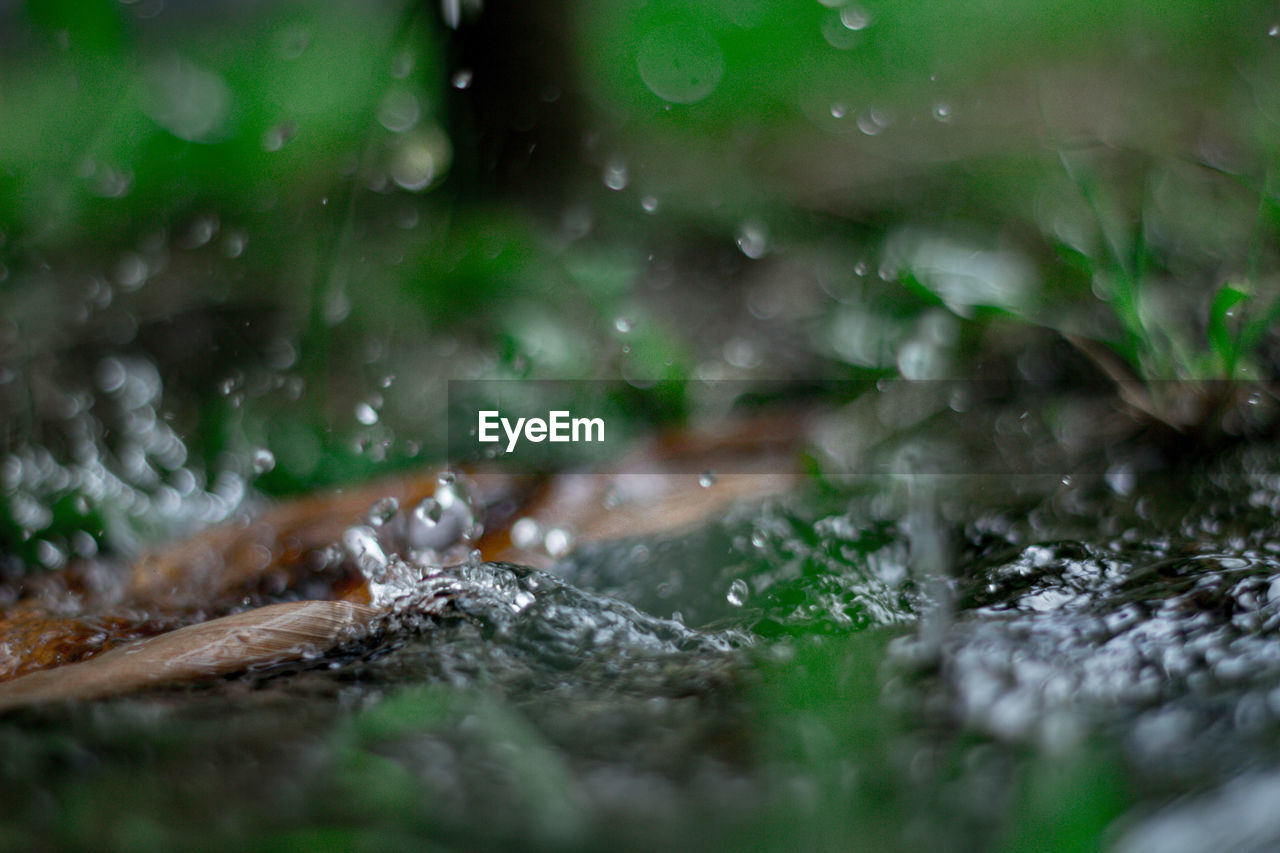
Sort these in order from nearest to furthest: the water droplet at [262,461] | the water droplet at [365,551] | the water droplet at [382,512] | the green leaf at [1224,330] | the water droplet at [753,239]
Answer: the green leaf at [1224,330], the water droplet at [365,551], the water droplet at [382,512], the water droplet at [262,461], the water droplet at [753,239]

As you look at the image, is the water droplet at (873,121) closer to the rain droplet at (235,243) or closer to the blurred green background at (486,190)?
the blurred green background at (486,190)

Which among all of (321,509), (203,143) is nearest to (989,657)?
(321,509)

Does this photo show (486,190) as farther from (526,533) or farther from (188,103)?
(526,533)

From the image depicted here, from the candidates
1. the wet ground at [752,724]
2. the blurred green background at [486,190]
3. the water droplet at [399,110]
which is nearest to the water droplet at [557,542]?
the wet ground at [752,724]

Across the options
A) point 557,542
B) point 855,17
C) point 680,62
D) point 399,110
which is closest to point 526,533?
point 557,542

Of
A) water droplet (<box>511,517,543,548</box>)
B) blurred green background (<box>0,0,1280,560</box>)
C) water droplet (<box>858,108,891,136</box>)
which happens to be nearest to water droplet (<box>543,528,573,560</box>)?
water droplet (<box>511,517,543,548</box>)

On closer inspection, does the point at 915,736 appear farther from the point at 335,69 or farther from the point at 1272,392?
the point at 335,69
